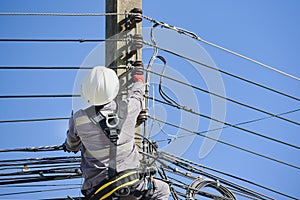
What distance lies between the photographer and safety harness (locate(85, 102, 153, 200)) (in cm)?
536

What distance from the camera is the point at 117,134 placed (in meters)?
5.37

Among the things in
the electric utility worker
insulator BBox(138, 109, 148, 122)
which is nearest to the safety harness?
the electric utility worker

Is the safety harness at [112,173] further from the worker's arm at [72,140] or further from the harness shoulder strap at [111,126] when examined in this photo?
the worker's arm at [72,140]

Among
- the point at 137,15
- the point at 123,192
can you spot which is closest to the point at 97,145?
the point at 123,192

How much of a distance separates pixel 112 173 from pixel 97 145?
268mm

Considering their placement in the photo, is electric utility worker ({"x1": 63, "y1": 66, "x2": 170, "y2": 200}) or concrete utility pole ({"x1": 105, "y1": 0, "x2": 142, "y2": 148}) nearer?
electric utility worker ({"x1": 63, "y1": 66, "x2": 170, "y2": 200})

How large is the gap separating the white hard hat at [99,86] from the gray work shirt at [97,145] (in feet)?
0.29

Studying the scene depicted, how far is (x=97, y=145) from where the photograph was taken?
5434 millimetres

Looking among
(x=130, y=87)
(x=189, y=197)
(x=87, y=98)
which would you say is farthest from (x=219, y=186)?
(x=87, y=98)

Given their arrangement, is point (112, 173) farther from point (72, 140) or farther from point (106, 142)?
point (72, 140)

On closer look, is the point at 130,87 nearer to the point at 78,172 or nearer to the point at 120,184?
the point at 120,184

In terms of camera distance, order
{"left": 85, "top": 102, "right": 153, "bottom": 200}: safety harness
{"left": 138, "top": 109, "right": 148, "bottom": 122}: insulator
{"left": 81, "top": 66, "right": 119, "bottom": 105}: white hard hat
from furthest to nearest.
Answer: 1. {"left": 138, "top": 109, "right": 148, "bottom": 122}: insulator
2. {"left": 81, "top": 66, "right": 119, "bottom": 105}: white hard hat
3. {"left": 85, "top": 102, "right": 153, "bottom": 200}: safety harness

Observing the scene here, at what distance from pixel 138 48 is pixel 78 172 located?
1.79m

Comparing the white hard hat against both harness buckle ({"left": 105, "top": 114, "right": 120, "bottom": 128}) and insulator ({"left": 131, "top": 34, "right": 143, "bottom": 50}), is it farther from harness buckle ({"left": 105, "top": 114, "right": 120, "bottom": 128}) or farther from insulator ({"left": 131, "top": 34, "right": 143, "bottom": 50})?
insulator ({"left": 131, "top": 34, "right": 143, "bottom": 50})
